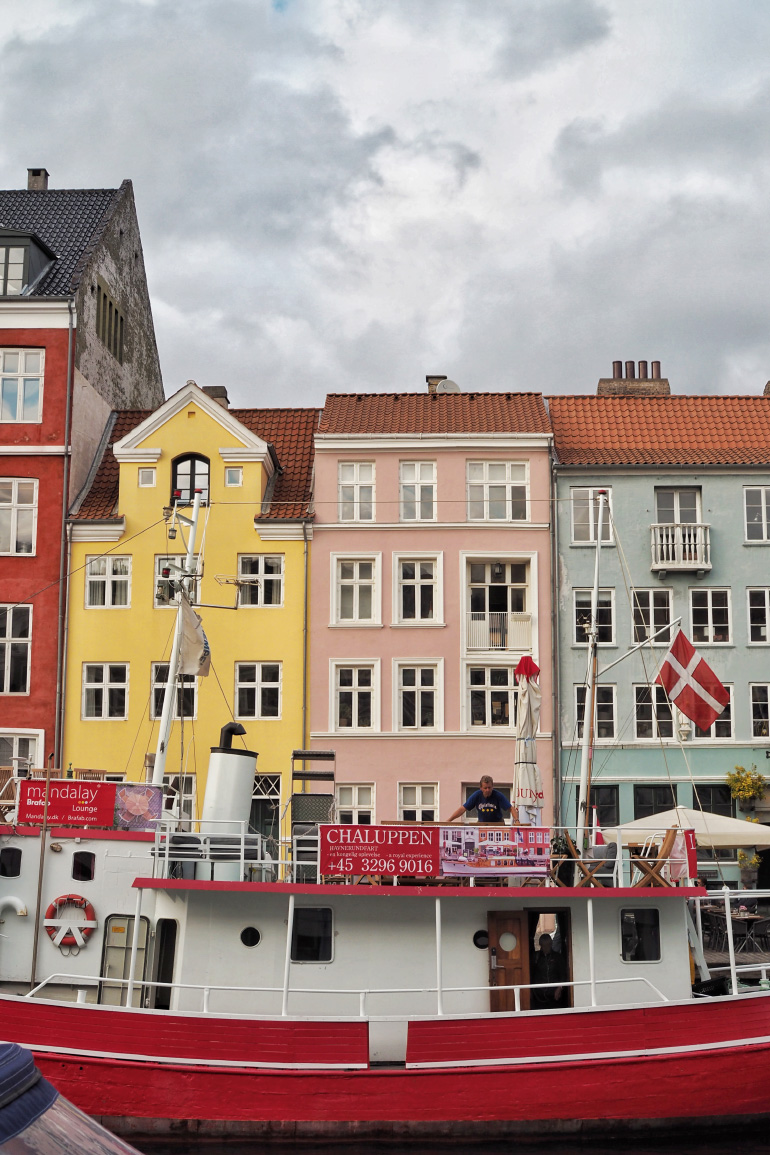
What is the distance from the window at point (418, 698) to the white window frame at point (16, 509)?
36.5 ft

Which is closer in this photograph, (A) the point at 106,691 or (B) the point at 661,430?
(A) the point at 106,691

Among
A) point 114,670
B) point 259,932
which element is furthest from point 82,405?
point 259,932

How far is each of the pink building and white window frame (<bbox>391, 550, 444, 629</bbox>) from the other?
4 centimetres

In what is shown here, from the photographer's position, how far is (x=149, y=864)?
18.7 m

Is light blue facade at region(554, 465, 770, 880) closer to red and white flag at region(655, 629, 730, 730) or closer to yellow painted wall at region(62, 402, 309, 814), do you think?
yellow painted wall at region(62, 402, 309, 814)

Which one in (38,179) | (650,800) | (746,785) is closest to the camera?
(746,785)

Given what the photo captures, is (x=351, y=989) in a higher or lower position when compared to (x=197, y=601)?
lower

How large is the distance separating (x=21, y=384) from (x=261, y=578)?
915 centimetres

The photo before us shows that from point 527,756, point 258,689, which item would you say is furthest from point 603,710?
point 527,756

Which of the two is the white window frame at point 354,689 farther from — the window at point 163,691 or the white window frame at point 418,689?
the window at point 163,691

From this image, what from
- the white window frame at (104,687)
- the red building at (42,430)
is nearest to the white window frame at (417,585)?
the white window frame at (104,687)

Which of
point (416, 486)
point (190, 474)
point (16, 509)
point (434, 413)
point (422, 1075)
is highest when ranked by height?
point (434, 413)

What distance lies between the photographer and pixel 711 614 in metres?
33.4

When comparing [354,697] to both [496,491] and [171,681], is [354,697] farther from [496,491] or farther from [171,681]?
[171,681]
